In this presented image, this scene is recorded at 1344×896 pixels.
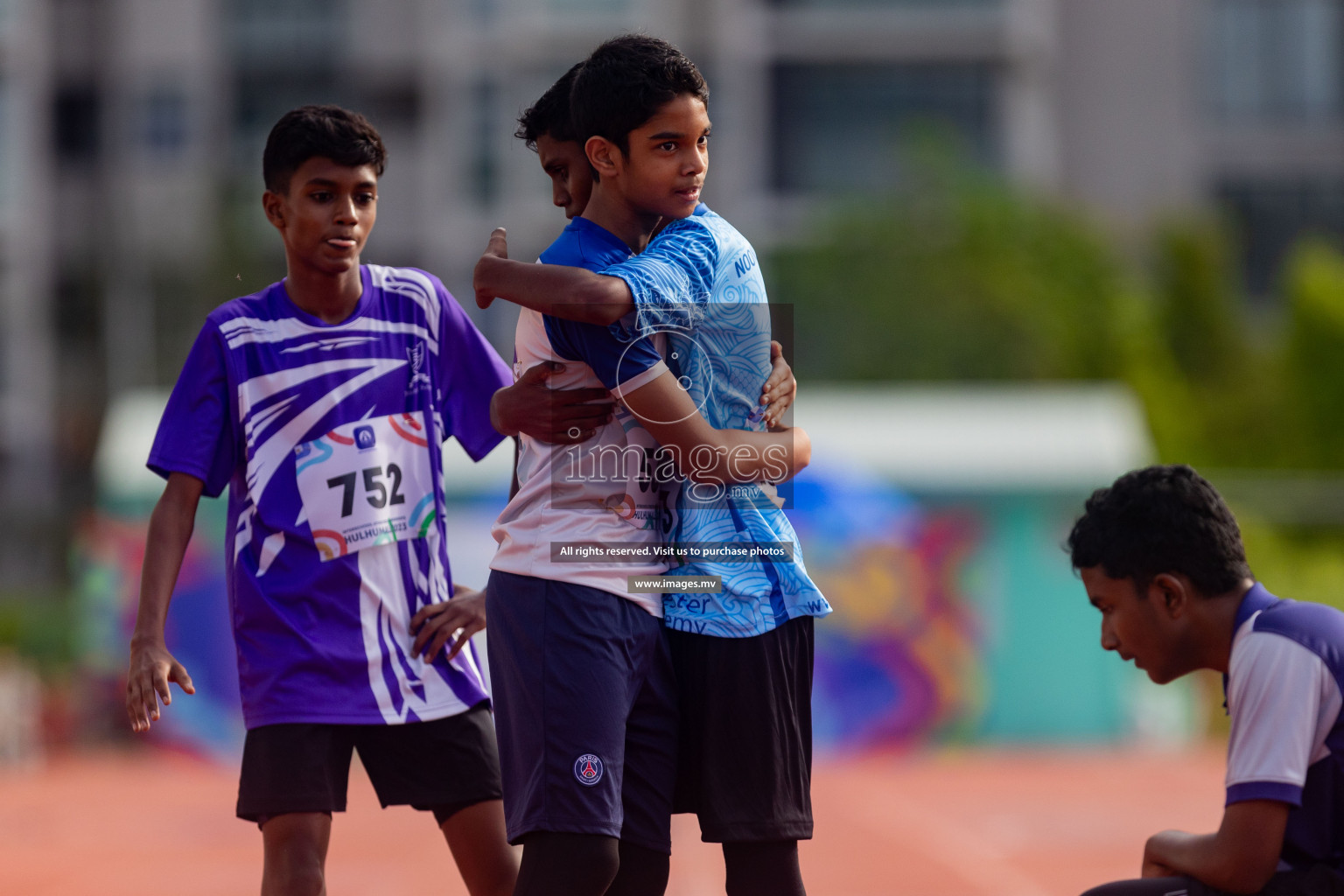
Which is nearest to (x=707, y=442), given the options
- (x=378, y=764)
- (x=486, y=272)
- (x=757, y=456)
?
(x=757, y=456)

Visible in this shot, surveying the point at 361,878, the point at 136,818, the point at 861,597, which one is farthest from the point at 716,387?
the point at 861,597

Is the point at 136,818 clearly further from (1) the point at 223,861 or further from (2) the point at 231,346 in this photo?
(2) the point at 231,346

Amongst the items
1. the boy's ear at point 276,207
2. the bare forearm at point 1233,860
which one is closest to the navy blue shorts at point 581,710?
the bare forearm at point 1233,860

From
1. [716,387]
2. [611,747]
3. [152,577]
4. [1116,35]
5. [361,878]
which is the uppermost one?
[1116,35]

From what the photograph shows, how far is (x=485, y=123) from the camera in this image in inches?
1057

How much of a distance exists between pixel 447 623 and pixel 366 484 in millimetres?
328

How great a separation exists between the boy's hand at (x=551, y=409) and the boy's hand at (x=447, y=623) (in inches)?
23.3

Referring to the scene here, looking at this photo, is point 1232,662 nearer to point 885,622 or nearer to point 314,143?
point 314,143

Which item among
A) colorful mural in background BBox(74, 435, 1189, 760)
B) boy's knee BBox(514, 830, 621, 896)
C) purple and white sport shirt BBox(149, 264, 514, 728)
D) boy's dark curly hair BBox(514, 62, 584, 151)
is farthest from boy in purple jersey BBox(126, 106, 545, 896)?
colorful mural in background BBox(74, 435, 1189, 760)

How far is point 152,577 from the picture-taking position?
9.96 ft

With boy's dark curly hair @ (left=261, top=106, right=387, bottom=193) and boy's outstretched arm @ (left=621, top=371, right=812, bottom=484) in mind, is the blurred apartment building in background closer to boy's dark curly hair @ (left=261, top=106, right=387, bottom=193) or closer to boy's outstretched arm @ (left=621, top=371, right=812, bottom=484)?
boy's dark curly hair @ (left=261, top=106, right=387, bottom=193)

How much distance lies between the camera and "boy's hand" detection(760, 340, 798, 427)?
2.77 meters

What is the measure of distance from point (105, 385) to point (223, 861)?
20978mm

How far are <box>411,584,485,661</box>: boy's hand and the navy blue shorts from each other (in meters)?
0.49
